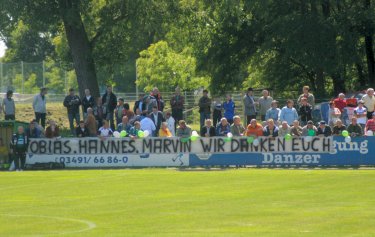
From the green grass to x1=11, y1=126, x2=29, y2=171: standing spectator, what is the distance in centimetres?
472

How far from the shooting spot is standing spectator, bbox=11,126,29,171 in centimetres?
3516

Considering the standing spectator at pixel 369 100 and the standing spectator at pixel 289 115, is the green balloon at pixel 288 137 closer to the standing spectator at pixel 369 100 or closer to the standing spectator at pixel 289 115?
the standing spectator at pixel 289 115

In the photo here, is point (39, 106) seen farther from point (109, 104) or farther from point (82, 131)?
point (82, 131)

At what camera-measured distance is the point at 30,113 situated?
58438 millimetres

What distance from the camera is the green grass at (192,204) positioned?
16.5 m

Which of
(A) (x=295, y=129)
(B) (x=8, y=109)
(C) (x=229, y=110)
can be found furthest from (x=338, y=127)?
(B) (x=8, y=109)

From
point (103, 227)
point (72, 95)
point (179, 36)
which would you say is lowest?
point (103, 227)

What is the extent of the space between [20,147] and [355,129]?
10.8 meters

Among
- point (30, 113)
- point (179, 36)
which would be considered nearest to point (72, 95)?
point (179, 36)

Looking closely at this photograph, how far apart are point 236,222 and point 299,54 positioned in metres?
31.0

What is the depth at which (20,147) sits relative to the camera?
35.2 meters

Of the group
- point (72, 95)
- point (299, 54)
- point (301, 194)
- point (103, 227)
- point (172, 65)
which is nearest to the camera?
point (103, 227)

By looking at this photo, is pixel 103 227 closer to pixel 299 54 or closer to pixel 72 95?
pixel 72 95

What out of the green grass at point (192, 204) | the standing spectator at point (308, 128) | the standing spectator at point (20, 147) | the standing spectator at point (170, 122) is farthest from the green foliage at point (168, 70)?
the green grass at point (192, 204)
